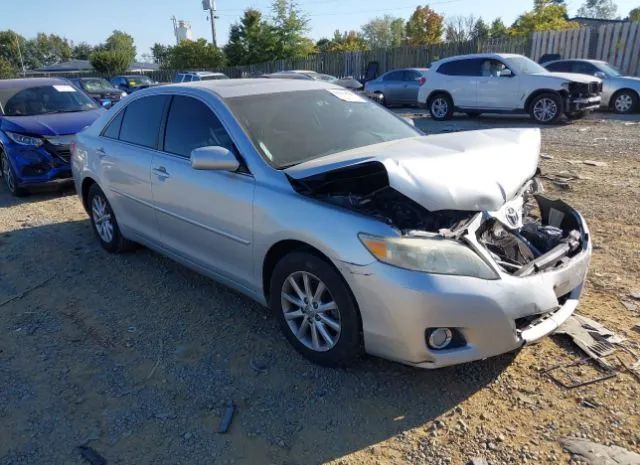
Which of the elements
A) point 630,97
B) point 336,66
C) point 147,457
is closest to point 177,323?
point 147,457

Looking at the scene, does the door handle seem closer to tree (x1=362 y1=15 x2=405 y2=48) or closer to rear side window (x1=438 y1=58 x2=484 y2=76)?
rear side window (x1=438 y1=58 x2=484 y2=76)

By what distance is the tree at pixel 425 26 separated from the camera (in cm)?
5021

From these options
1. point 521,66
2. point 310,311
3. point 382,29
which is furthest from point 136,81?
point 382,29

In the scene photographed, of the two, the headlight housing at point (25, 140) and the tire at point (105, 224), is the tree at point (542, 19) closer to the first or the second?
the headlight housing at point (25, 140)

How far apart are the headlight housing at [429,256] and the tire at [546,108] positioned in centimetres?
1122

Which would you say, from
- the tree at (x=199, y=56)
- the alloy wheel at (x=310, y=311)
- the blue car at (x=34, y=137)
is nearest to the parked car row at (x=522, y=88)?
the blue car at (x=34, y=137)

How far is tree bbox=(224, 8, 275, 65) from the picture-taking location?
35.2 m

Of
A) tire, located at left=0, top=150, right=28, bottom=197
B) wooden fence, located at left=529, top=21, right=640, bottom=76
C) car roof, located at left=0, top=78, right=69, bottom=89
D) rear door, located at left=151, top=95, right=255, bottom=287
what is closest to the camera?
rear door, located at left=151, top=95, right=255, bottom=287

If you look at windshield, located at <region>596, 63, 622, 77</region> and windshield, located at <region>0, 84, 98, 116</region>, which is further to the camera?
windshield, located at <region>596, 63, 622, 77</region>

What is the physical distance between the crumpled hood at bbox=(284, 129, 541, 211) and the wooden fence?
1826 centimetres

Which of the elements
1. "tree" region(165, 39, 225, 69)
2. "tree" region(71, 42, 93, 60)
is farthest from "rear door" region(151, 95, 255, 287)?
"tree" region(71, 42, 93, 60)

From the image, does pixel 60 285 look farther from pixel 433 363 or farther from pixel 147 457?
pixel 433 363

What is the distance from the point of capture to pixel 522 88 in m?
12.7

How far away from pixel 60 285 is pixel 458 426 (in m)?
3.68
